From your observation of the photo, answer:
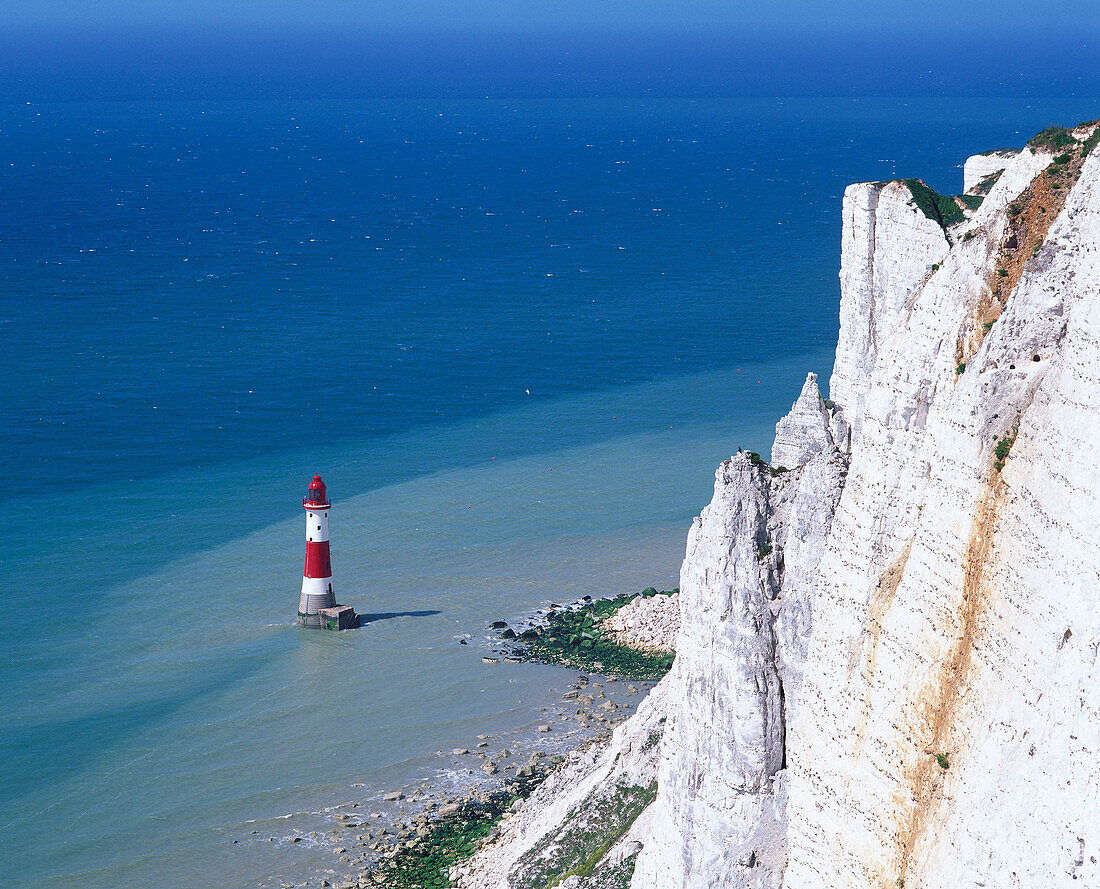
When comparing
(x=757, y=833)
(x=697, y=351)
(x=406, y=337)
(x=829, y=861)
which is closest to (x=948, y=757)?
(x=829, y=861)

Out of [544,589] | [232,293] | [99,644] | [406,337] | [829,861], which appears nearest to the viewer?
[829,861]

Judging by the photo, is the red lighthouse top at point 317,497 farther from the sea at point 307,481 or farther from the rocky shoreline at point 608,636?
the rocky shoreline at point 608,636

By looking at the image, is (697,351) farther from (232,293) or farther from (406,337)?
(232,293)

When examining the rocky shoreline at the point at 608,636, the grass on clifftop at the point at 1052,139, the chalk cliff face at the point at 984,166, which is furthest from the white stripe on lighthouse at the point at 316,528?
the grass on clifftop at the point at 1052,139

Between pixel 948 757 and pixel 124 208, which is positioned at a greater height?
pixel 124 208

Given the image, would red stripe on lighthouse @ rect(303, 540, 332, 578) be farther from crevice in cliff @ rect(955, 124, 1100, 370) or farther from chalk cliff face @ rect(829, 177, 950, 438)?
crevice in cliff @ rect(955, 124, 1100, 370)
